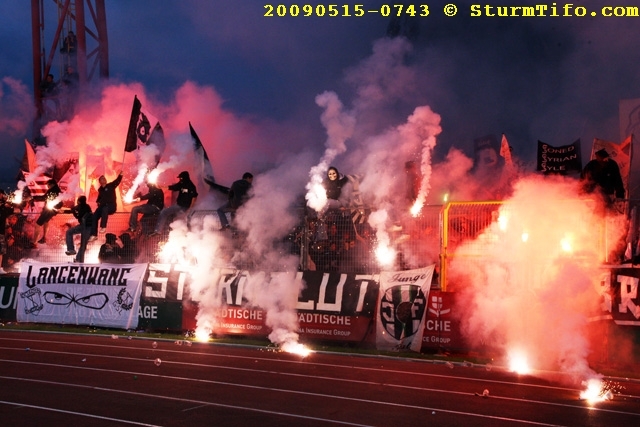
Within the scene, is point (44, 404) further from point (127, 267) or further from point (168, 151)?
point (168, 151)

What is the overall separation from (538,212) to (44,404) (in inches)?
378

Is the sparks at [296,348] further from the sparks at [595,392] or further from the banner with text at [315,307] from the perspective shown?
the sparks at [595,392]

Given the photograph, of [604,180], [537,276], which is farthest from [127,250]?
[604,180]

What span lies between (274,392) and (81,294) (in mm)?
11604

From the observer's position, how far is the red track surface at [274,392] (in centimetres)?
849

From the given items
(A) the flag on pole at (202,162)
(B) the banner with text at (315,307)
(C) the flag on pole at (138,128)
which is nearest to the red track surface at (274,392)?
(B) the banner with text at (315,307)

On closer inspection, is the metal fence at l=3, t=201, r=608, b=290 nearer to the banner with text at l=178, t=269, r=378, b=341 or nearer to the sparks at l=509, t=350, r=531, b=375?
the banner with text at l=178, t=269, r=378, b=341

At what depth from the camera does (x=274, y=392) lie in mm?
10156

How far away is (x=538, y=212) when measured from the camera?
1355 cm

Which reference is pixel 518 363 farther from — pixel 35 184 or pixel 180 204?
pixel 35 184

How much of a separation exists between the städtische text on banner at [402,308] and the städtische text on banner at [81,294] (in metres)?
7.22

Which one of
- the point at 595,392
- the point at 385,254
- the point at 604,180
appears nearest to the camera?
the point at 595,392

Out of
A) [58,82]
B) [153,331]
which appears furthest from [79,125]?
A: [153,331]

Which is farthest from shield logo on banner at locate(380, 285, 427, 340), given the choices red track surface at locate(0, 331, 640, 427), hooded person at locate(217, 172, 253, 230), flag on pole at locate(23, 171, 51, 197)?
flag on pole at locate(23, 171, 51, 197)
